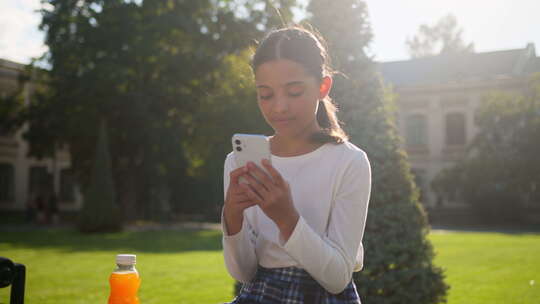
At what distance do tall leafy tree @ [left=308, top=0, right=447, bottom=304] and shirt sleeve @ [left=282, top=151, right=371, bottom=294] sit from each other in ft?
10.3

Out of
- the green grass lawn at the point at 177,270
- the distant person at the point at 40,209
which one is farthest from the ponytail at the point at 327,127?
the distant person at the point at 40,209

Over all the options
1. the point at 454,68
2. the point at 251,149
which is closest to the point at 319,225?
the point at 251,149

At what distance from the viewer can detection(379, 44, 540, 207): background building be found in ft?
132

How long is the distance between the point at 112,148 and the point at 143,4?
294 inches

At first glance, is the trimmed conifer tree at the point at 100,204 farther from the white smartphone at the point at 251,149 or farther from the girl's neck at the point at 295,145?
the white smartphone at the point at 251,149

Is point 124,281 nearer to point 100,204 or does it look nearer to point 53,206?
point 100,204

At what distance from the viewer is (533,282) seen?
9883mm

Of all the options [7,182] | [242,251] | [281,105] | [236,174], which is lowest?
[7,182]

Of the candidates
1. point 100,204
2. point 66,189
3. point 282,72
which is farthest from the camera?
point 66,189

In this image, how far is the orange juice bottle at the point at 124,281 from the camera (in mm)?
2867

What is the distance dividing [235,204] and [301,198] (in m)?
0.36

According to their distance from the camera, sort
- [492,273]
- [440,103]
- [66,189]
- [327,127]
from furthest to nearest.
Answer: [66,189]
[440,103]
[492,273]
[327,127]

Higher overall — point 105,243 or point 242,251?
point 242,251

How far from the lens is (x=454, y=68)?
41969 mm
